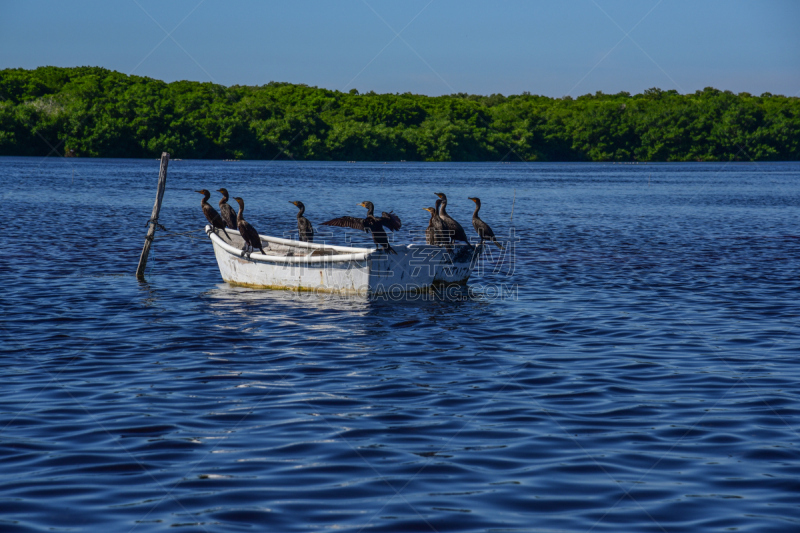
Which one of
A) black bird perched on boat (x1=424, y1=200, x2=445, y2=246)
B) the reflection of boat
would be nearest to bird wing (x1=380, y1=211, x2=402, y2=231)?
the reflection of boat

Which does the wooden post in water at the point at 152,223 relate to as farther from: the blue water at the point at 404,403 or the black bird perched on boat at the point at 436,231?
the black bird perched on boat at the point at 436,231

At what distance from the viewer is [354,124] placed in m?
150

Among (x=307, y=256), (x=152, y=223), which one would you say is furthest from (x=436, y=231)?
(x=152, y=223)

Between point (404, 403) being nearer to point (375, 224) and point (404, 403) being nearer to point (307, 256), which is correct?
point (375, 224)

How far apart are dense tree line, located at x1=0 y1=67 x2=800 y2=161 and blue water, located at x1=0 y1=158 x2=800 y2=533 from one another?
11330 centimetres

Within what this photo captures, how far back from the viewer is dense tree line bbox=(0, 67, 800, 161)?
126 meters

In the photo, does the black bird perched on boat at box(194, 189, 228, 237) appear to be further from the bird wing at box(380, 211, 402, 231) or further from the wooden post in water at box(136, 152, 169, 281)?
the bird wing at box(380, 211, 402, 231)

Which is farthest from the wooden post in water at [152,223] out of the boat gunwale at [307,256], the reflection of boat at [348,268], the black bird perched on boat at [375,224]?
the black bird perched on boat at [375,224]

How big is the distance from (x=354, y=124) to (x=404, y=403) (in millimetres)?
144070

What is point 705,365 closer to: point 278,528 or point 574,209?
point 278,528

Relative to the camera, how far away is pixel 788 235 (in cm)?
3014

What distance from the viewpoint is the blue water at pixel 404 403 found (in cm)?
629

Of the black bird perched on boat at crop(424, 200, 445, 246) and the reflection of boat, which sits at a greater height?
the black bird perched on boat at crop(424, 200, 445, 246)

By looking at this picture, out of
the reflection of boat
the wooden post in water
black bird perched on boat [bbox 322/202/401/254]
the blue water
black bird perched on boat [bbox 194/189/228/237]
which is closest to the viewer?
the blue water
